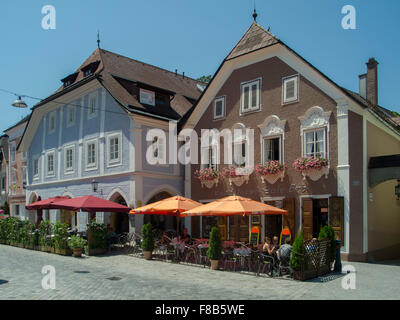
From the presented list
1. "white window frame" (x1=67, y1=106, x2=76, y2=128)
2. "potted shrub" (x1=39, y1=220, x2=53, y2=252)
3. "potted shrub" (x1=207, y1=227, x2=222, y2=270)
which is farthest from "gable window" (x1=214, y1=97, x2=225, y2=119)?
"white window frame" (x1=67, y1=106, x2=76, y2=128)

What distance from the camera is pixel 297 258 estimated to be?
467 inches

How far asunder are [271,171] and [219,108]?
491 cm

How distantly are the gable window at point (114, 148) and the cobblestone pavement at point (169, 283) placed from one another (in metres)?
8.23

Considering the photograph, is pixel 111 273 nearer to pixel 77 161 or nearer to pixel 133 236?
pixel 133 236

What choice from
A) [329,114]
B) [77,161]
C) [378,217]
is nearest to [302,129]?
[329,114]

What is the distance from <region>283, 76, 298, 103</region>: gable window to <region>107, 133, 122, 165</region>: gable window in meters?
9.33

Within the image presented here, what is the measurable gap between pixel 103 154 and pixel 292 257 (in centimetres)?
1503

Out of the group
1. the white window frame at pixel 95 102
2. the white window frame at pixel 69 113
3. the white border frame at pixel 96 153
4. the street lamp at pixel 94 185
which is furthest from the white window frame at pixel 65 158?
the street lamp at pixel 94 185

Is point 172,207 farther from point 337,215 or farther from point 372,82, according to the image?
point 372,82

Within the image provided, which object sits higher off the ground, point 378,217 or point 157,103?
point 157,103

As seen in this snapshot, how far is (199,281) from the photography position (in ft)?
39.8

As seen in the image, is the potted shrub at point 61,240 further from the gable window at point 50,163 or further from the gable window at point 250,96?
the gable window at point 50,163

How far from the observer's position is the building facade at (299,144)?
16.3 m
